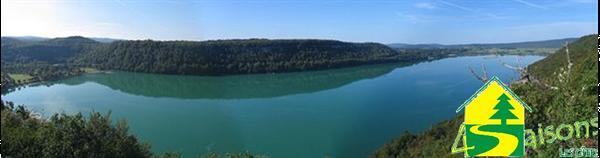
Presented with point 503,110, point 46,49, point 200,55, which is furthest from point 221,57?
point 503,110

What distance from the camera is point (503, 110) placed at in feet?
6.50

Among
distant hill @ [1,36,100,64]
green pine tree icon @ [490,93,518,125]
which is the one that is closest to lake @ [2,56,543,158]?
green pine tree icon @ [490,93,518,125]

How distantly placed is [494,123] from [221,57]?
180ft

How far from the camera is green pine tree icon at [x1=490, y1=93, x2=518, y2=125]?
1938 mm

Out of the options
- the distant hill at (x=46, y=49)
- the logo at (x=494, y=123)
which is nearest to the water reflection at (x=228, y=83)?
the distant hill at (x=46, y=49)

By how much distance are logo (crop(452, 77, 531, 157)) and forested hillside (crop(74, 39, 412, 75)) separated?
50.9 meters

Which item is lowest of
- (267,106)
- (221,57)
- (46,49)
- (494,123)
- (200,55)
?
(267,106)

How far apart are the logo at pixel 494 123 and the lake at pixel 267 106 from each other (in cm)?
857

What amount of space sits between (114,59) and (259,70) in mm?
18138

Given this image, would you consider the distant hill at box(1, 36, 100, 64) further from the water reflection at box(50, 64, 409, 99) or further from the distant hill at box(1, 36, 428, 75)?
the water reflection at box(50, 64, 409, 99)

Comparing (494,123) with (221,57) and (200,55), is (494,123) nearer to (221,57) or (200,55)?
(200,55)

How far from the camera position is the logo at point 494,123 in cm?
184

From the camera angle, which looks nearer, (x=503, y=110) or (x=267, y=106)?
(x=503, y=110)

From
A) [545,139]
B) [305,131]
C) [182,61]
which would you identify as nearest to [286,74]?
[182,61]
